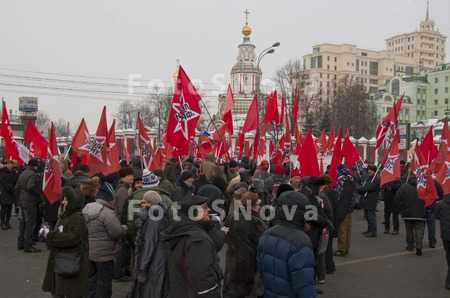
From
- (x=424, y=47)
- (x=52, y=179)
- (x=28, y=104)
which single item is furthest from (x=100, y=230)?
(x=424, y=47)

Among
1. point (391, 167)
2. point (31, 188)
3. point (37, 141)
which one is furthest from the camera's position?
point (37, 141)

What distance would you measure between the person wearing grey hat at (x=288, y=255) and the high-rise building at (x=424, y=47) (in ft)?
458

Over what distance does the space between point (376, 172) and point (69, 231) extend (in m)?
8.95

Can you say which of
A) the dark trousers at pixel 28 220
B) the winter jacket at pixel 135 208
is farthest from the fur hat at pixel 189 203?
the dark trousers at pixel 28 220

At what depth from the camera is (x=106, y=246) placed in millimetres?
6004

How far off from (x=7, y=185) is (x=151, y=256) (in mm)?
7798

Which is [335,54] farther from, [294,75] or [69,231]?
[69,231]

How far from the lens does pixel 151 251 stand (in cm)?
549

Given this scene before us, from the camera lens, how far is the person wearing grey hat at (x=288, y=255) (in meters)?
3.98

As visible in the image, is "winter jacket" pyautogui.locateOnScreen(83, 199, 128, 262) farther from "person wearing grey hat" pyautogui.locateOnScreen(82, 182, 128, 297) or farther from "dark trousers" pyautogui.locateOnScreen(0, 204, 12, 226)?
"dark trousers" pyautogui.locateOnScreen(0, 204, 12, 226)

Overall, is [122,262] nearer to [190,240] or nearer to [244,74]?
[190,240]

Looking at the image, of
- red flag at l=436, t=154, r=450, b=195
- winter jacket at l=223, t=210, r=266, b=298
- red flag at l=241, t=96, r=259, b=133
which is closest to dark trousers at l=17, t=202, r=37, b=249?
winter jacket at l=223, t=210, r=266, b=298

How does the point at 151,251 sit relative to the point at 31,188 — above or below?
below

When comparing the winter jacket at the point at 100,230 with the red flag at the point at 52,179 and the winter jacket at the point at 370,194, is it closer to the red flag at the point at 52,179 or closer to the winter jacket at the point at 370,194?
the red flag at the point at 52,179
